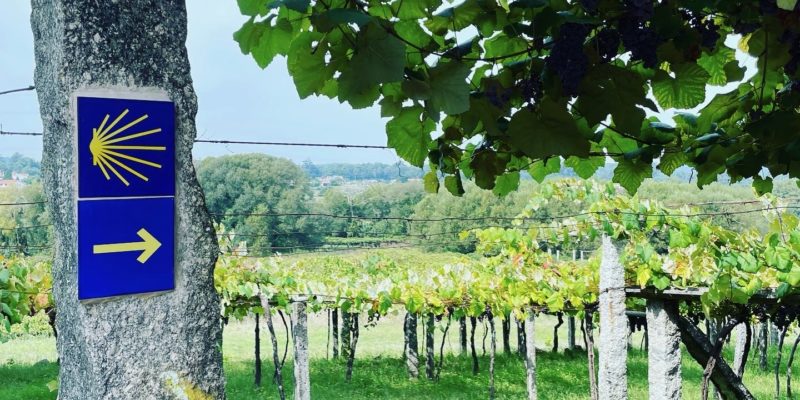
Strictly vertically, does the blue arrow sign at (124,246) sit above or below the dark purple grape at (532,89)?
below

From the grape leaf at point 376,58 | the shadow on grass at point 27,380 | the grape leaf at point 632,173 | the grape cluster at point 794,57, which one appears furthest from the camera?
the shadow on grass at point 27,380

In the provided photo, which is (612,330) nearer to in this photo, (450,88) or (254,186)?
(450,88)

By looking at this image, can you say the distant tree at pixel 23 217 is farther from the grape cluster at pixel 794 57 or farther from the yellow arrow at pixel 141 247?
the grape cluster at pixel 794 57

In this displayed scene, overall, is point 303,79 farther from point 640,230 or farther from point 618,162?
point 640,230

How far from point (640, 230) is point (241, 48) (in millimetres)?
4043

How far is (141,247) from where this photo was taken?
1.62 metres

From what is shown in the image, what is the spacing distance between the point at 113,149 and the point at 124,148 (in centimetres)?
2

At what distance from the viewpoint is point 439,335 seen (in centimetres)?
1802

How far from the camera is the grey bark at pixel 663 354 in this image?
4816 mm

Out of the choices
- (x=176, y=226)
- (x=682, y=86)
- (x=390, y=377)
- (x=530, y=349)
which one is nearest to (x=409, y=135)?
(x=682, y=86)

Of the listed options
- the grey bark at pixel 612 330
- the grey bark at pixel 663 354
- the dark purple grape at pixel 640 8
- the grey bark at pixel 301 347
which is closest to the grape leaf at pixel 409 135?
the dark purple grape at pixel 640 8

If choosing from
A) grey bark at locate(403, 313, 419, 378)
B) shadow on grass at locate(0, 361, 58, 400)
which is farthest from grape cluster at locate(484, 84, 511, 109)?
shadow on grass at locate(0, 361, 58, 400)

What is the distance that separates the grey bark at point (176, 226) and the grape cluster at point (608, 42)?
1102mm

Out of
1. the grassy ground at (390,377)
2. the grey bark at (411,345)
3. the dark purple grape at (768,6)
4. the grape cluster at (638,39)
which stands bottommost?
the grassy ground at (390,377)
